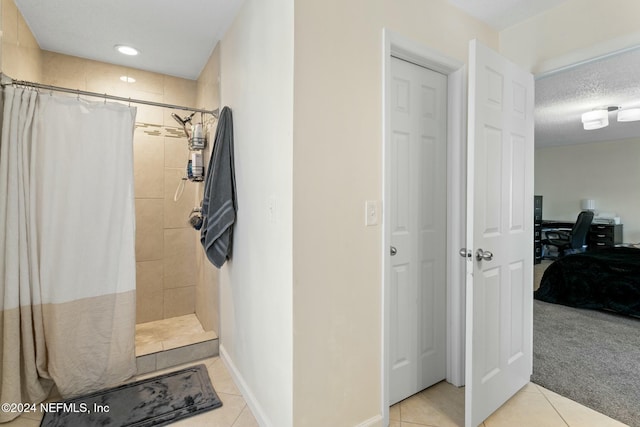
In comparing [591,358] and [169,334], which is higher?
[169,334]

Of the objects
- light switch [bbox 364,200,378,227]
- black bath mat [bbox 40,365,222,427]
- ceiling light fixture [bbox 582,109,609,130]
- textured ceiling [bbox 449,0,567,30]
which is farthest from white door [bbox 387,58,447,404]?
ceiling light fixture [bbox 582,109,609,130]

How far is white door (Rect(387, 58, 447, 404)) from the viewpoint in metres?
1.89

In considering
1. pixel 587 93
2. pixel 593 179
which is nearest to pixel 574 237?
pixel 593 179

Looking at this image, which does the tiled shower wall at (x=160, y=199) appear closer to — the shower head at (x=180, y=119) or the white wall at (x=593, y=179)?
the shower head at (x=180, y=119)

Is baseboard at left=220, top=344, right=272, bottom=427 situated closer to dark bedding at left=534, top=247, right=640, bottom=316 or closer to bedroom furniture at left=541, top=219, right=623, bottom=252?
dark bedding at left=534, top=247, right=640, bottom=316

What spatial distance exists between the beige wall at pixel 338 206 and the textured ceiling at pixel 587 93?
1.35m

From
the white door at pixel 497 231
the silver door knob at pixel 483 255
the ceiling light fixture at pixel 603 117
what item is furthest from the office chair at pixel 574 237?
the silver door knob at pixel 483 255

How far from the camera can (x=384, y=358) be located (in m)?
1.69

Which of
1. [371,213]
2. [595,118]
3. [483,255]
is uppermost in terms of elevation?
[595,118]

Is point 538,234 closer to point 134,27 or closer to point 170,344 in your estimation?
point 170,344

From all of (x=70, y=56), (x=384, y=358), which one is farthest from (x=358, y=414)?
(x=70, y=56)

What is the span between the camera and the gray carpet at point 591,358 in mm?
2002

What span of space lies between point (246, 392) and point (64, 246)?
4.70 ft

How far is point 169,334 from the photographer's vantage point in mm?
2709
